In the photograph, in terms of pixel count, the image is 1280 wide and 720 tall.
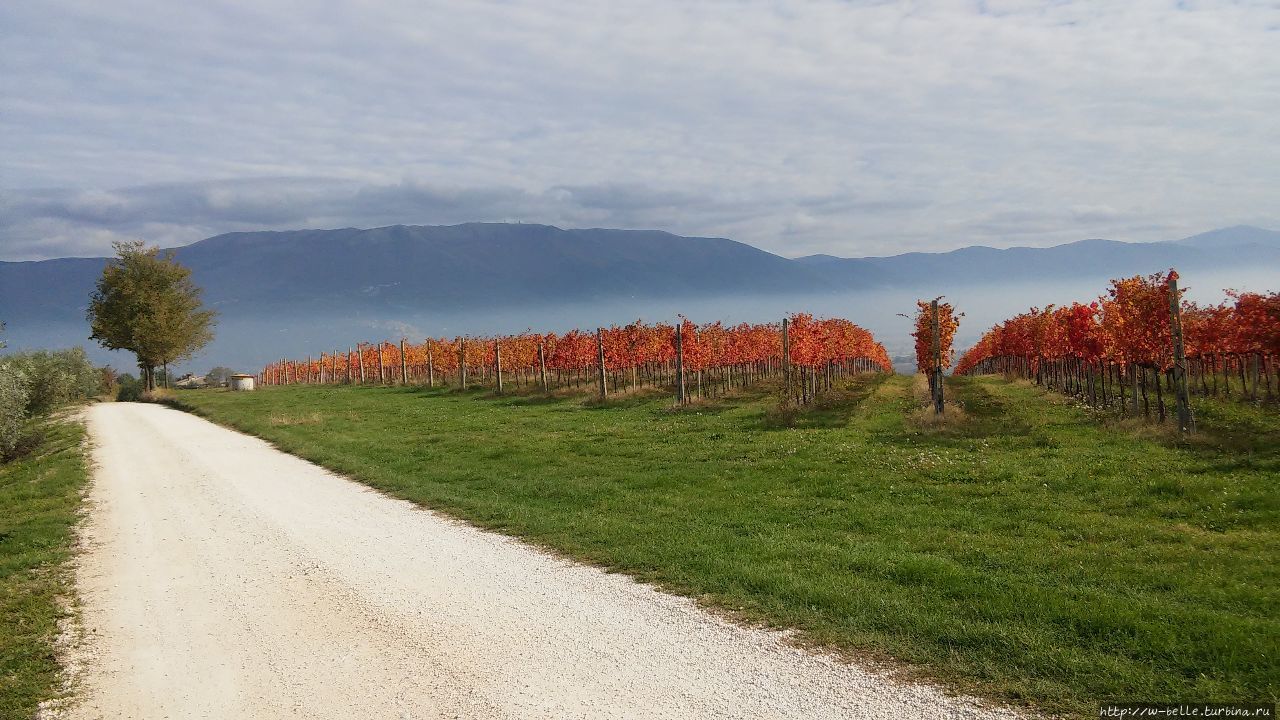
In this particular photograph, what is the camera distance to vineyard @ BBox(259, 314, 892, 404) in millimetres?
37781

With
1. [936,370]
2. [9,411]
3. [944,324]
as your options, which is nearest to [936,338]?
[936,370]

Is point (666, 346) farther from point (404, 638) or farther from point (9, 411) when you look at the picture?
point (404, 638)

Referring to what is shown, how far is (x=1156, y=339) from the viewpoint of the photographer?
2391 centimetres

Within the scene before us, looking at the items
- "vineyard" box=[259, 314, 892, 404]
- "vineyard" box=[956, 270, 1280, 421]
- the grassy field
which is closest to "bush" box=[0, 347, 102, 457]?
the grassy field

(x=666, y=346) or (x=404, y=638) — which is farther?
(x=666, y=346)

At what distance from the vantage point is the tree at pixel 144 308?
59.5 metres

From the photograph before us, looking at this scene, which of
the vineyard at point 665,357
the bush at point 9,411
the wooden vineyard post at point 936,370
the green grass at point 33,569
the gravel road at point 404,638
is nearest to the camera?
the gravel road at point 404,638

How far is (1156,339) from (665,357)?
25.5 meters

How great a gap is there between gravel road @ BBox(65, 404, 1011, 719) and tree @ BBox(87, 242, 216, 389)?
2076 inches

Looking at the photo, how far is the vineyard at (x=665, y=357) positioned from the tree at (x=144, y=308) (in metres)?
13.5

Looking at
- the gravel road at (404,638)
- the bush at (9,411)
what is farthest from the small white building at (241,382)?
the gravel road at (404,638)

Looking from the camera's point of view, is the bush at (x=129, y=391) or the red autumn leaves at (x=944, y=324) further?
the bush at (x=129, y=391)

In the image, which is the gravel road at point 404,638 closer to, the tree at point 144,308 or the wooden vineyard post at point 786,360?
the wooden vineyard post at point 786,360

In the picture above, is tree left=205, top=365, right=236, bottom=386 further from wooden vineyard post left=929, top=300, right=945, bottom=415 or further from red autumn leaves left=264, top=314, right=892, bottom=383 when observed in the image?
wooden vineyard post left=929, top=300, right=945, bottom=415
